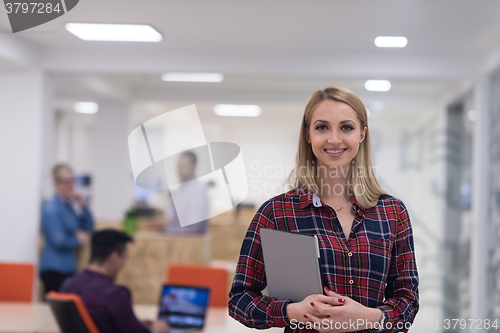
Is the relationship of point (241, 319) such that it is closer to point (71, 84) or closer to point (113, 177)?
point (71, 84)

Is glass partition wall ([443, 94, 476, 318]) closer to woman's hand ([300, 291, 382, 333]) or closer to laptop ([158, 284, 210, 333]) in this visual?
laptop ([158, 284, 210, 333])

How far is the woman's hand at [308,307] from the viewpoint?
1240 mm

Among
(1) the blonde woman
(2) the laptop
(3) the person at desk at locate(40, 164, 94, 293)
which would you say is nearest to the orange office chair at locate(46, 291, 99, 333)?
(2) the laptop

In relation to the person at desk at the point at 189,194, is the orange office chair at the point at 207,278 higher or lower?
lower

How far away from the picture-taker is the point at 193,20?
3104 millimetres

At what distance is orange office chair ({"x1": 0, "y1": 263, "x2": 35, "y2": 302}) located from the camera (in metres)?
3.23

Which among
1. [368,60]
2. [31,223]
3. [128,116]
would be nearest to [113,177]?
[128,116]

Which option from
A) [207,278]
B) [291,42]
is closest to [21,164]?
[207,278]

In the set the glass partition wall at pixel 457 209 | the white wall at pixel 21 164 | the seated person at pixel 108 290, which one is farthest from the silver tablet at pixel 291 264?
the glass partition wall at pixel 457 209

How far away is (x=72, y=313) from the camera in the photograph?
89.7 inches

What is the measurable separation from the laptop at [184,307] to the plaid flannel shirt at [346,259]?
1.31 metres

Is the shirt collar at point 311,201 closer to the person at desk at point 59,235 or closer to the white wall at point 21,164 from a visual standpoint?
the person at desk at point 59,235

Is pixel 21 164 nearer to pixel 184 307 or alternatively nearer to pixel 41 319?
pixel 41 319

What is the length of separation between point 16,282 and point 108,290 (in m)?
1.14
